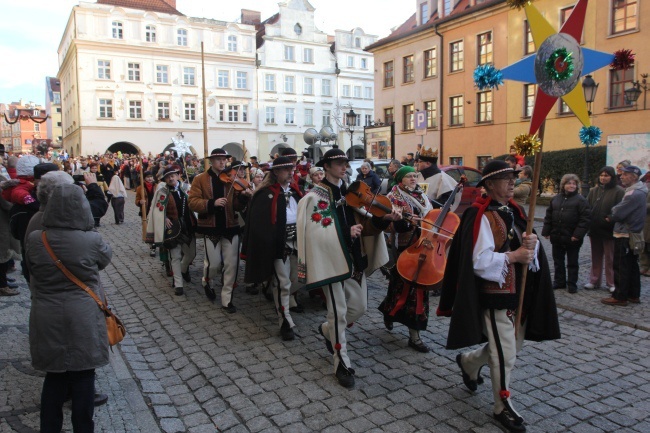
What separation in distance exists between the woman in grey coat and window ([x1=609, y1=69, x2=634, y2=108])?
2354 cm

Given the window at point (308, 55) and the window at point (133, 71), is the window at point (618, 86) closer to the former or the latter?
the window at point (308, 55)

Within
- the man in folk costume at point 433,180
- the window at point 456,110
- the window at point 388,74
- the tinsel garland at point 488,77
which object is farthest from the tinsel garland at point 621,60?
the window at point 388,74

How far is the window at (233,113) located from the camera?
51.6 metres

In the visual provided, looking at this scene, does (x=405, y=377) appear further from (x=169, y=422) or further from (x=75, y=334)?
Result: (x=75, y=334)

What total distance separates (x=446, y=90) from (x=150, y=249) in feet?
76.6

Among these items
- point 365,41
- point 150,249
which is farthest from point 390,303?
point 365,41

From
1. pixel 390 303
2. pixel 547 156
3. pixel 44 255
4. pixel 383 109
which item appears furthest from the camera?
pixel 383 109

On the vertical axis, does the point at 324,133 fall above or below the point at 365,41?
below

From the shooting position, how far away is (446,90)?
99.5 feet

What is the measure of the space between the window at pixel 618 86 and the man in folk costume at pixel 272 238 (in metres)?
20.8

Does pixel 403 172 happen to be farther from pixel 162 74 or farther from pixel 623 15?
pixel 162 74

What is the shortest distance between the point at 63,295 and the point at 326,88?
55.2 meters

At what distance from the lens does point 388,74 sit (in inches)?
1372

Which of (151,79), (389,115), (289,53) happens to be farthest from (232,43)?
(389,115)
